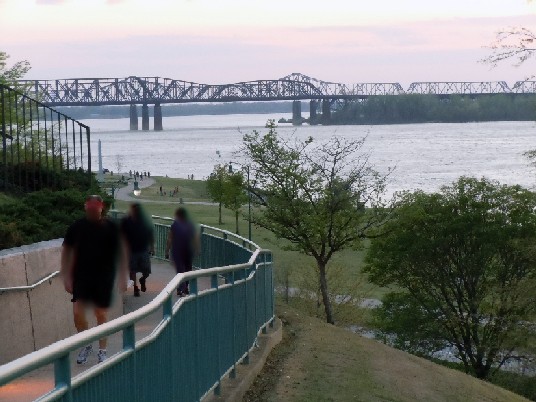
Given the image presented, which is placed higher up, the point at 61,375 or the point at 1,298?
the point at 61,375

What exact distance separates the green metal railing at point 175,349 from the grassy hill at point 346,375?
563 mm

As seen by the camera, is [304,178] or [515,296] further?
[304,178]

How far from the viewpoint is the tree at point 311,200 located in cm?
4356

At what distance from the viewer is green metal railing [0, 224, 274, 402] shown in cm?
409

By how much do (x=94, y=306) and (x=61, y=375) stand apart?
18.9ft

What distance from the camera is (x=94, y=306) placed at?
9.76 metres

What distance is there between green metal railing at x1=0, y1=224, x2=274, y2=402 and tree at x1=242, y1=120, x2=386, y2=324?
27.8 m

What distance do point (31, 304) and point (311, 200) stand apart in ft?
114

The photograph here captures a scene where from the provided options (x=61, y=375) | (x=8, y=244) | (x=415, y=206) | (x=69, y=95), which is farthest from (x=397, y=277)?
(x=69, y=95)

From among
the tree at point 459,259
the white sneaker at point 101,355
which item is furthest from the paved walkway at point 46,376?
the tree at point 459,259

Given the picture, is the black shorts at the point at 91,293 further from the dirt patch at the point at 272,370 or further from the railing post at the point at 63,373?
the railing post at the point at 63,373

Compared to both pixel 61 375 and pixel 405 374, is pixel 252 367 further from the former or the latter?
pixel 61 375

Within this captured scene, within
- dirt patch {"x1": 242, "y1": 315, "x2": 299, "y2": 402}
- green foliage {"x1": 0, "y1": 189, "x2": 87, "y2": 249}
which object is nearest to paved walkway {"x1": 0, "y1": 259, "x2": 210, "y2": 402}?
dirt patch {"x1": 242, "y1": 315, "x2": 299, "y2": 402}

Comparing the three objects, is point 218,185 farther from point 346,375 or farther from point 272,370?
point 272,370
